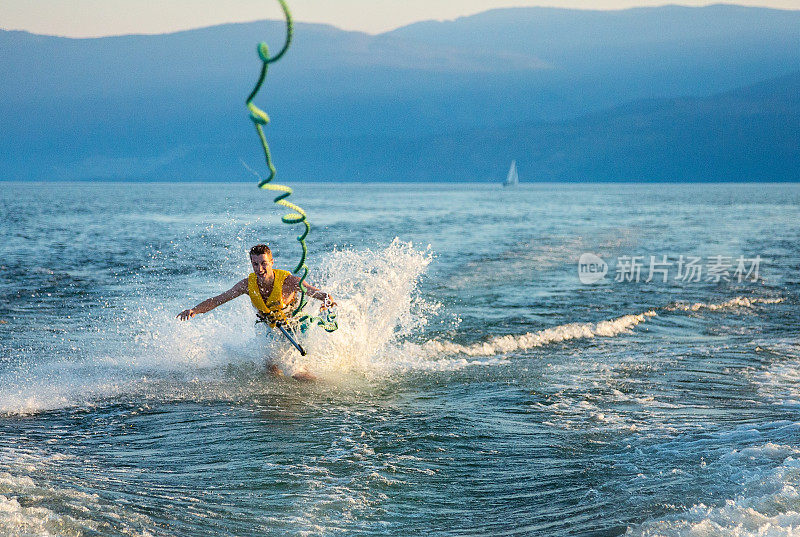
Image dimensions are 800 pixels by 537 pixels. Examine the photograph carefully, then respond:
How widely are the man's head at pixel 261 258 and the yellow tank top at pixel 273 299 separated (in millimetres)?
121

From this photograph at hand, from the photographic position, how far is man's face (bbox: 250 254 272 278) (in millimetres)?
9336

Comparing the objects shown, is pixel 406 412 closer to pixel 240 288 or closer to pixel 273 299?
pixel 273 299

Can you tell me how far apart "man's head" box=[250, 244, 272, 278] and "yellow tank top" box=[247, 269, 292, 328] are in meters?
0.12

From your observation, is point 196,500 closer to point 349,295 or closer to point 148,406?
point 148,406

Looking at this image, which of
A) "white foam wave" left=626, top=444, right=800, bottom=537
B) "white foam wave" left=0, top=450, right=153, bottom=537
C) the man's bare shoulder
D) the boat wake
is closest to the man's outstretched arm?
the man's bare shoulder

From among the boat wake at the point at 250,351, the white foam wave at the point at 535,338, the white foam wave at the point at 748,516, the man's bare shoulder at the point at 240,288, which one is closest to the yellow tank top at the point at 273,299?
the man's bare shoulder at the point at 240,288

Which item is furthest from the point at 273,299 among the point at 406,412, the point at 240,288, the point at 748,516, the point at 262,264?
the point at 748,516

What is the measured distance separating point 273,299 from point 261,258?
0.65 meters

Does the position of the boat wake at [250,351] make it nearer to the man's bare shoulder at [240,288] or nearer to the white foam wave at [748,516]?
the man's bare shoulder at [240,288]

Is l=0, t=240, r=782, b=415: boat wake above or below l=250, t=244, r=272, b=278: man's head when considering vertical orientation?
below

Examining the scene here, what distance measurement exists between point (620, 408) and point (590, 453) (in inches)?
62.9

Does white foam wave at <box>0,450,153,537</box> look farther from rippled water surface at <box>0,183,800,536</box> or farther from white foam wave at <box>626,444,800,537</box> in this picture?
white foam wave at <box>626,444,800,537</box>

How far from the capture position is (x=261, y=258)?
9328mm

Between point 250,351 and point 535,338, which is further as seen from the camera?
point 535,338
